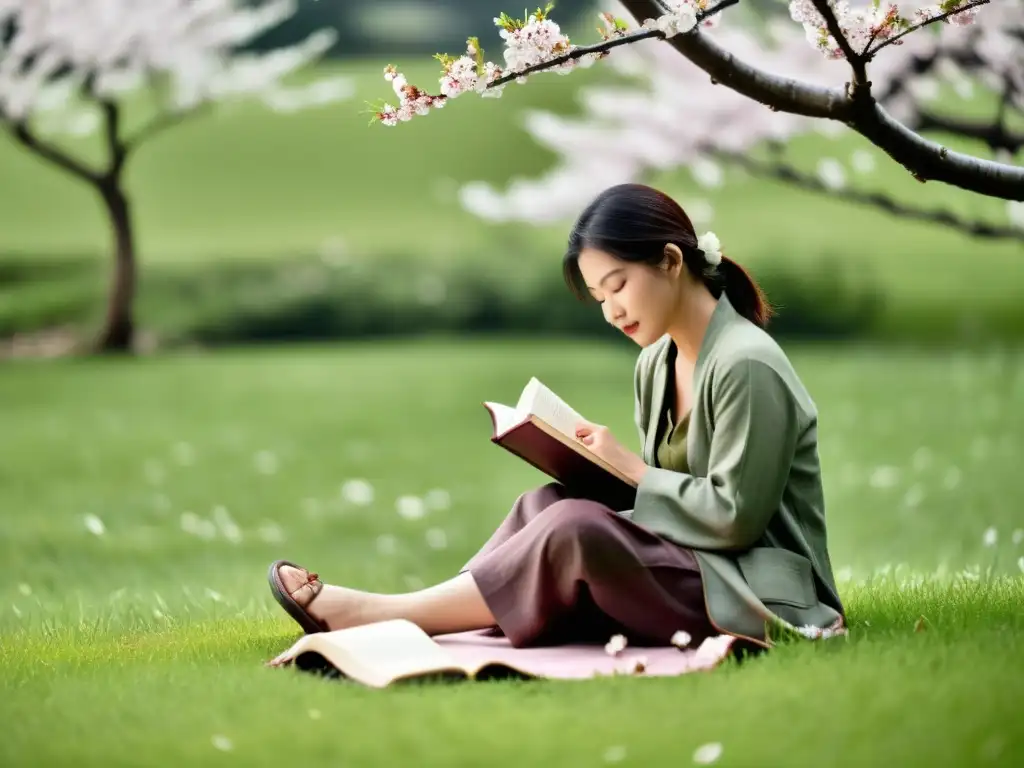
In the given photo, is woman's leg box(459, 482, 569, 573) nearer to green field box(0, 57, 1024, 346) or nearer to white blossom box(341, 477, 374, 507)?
white blossom box(341, 477, 374, 507)

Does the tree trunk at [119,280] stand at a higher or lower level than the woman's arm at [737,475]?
lower

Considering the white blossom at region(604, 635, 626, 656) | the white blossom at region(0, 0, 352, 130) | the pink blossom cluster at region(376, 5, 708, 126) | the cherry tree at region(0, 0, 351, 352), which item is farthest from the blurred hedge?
the white blossom at region(604, 635, 626, 656)

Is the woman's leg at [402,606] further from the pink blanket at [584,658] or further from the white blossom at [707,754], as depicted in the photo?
the white blossom at [707,754]

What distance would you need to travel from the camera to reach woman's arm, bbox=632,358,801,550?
3158mm

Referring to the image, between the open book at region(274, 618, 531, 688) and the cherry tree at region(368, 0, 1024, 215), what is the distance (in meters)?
1.23

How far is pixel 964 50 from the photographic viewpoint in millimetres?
7020

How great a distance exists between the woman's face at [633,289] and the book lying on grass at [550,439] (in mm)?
242

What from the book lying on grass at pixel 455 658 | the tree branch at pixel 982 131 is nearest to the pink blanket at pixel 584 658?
the book lying on grass at pixel 455 658

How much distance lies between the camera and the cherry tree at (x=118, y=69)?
11617mm

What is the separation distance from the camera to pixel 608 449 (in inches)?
128

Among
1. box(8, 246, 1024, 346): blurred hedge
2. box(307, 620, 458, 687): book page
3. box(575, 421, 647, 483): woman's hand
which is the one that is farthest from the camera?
box(8, 246, 1024, 346): blurred hedge

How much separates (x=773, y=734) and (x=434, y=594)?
103cm

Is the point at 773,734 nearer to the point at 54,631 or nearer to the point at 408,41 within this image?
the point at 54,631

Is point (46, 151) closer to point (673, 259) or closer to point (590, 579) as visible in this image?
point (673, 259)
